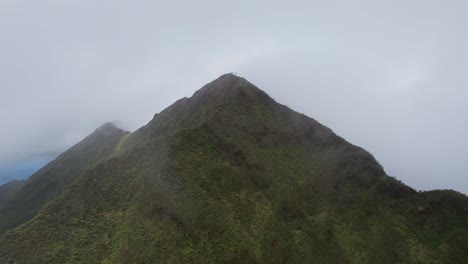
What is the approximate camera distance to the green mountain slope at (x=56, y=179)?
367 ft

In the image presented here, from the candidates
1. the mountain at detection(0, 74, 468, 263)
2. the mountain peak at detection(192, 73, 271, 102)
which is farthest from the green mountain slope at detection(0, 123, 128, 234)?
the mountain at detection(0, 74, 468, 263)

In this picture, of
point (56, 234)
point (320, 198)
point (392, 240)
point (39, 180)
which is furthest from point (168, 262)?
point (39, 180)

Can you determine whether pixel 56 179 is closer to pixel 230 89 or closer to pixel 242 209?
pixel 230 89

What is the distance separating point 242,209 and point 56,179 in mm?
84302

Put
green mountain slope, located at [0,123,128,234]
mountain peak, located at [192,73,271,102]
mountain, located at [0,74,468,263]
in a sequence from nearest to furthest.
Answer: mountain, located at [0,74,468,263] → mountain peak, located at [192,73,271,102] → green mountain slope, located at [0,123,128,234]

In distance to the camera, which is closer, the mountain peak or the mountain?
the mountain

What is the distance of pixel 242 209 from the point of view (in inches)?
2359

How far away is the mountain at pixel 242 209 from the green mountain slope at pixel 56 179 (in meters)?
51.2

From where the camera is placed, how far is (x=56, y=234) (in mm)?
52594

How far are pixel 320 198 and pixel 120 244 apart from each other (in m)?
30.7

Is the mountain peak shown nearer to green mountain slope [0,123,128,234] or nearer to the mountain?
the mountain

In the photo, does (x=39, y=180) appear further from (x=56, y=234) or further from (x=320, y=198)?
(x=320, y=198)

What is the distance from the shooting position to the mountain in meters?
52.5

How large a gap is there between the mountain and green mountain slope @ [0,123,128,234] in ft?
168
